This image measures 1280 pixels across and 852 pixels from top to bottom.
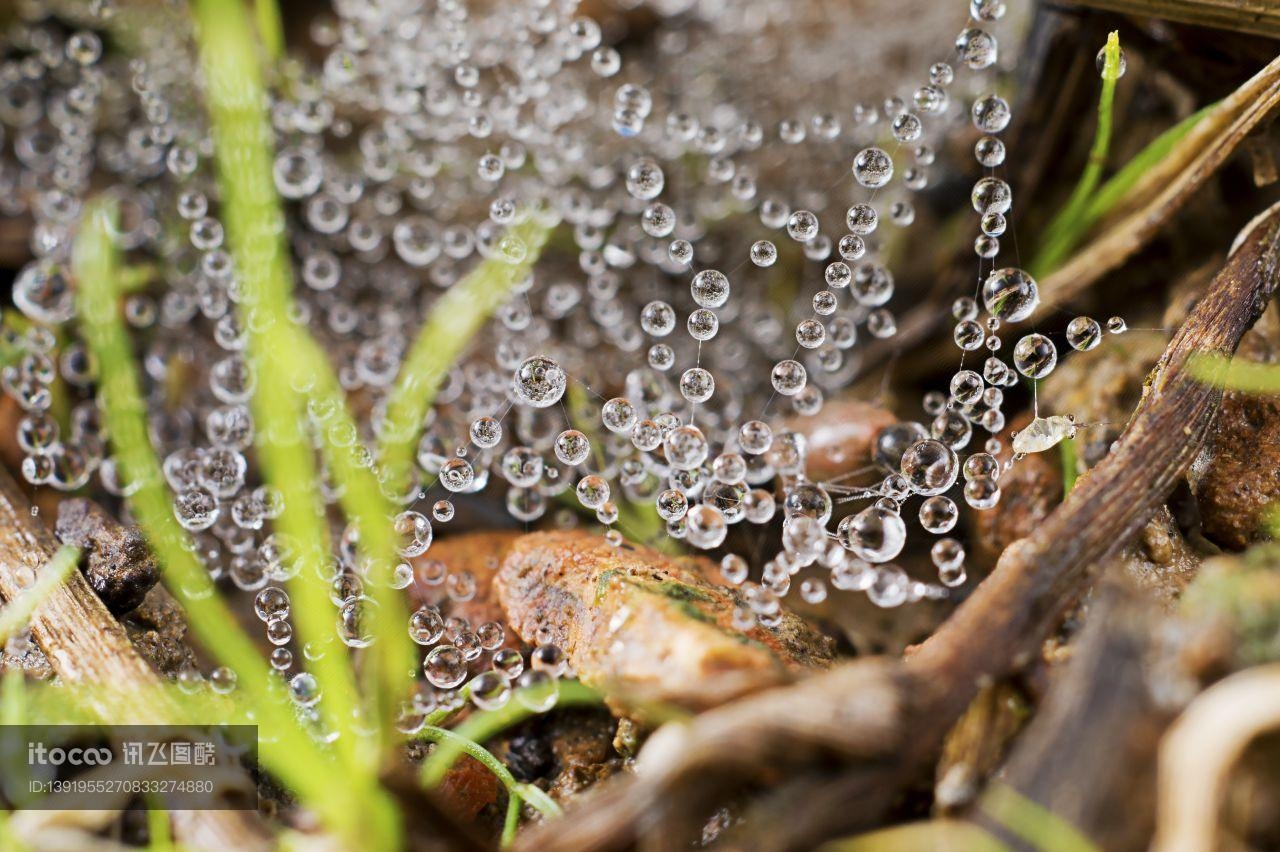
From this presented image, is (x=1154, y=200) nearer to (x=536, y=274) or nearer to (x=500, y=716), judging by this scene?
(x=536, y=274)

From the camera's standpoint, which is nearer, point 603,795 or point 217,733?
point 603,795

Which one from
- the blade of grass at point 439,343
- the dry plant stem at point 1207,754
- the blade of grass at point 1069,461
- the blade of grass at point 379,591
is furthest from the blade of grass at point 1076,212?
the blade of grass at point 379,591

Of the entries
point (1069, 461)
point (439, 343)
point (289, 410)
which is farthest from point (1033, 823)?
point (439, 343)

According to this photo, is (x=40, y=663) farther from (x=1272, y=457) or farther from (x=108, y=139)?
(x=1272, y=457)

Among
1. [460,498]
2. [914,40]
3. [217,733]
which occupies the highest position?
[914,40]

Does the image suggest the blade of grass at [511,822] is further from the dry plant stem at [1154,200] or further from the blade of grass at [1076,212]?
the blade of grass at [1076,212]

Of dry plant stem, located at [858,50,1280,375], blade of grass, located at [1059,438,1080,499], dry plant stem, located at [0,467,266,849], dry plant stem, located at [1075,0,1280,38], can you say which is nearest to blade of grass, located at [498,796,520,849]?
dry plant stem, located at [0,467,266,849]

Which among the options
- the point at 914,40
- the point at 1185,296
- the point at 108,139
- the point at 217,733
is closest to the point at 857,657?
the point at 1185,296

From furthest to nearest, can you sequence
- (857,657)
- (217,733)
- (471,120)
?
(471,120), (857,657), (217,733)
